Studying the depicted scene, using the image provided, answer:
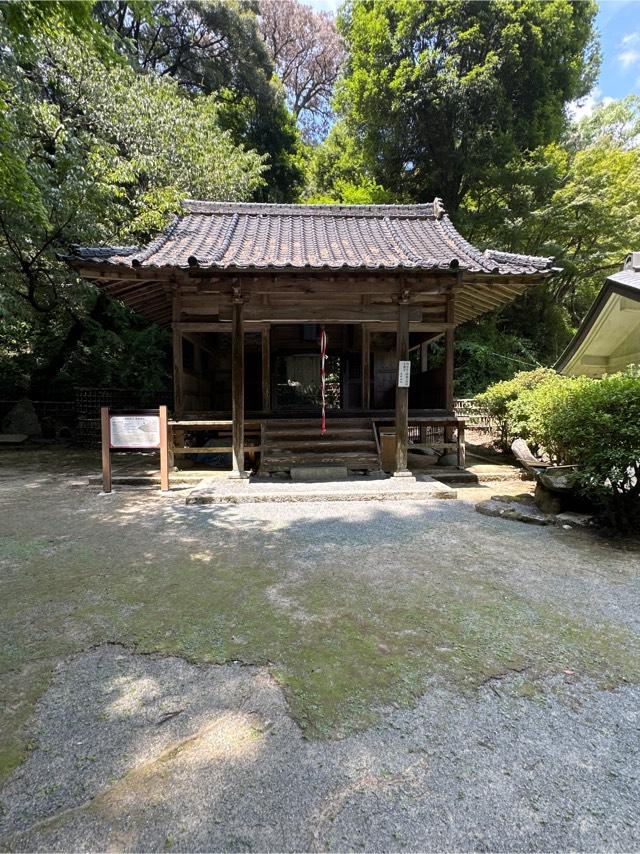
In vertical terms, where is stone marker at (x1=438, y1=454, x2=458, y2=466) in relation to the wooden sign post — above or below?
below

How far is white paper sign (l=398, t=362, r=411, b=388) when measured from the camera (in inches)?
256

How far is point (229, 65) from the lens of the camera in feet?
60.4

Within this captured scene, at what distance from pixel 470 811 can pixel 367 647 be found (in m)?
0.94

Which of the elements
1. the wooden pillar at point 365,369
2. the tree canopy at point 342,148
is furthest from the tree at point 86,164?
the wooden pillar at point 365,369

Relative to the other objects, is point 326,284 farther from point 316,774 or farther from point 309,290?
point 316,774

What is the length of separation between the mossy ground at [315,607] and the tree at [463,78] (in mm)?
18027

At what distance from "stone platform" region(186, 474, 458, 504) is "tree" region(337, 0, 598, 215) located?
53.2ft

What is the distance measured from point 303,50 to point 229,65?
29.1 ft

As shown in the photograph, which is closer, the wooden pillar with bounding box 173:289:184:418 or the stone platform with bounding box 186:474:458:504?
the stone platform with bounding box 186:474:458:504

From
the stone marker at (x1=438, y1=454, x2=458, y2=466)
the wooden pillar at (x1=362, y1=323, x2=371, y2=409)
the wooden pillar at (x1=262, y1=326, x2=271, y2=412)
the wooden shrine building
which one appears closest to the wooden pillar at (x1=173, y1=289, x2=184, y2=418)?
the wooden shrine building

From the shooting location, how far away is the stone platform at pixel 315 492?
557 centimetres

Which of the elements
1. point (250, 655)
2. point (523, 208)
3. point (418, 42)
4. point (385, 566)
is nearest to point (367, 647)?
point (250, 655)

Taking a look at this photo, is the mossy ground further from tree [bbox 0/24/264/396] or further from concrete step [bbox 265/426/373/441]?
tree [bbox 0/24/264/396]

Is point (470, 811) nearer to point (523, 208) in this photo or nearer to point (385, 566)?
point (385, 566)
